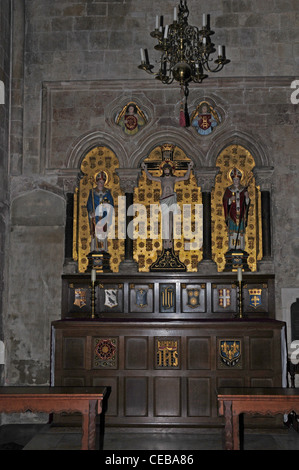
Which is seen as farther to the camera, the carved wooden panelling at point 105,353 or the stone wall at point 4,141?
the stone wall at point 4,141

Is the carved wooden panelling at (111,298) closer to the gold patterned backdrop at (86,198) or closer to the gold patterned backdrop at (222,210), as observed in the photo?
the gold patterned backdrop at (86,198)

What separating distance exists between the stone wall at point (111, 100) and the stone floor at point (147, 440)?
2.36 metres

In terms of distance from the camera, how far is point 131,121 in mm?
8781

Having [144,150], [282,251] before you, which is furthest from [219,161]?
[282,251]

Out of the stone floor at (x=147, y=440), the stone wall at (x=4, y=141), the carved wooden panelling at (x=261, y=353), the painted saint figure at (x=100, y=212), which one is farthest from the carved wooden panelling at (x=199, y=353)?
the stone wall at (x=4, y=141)

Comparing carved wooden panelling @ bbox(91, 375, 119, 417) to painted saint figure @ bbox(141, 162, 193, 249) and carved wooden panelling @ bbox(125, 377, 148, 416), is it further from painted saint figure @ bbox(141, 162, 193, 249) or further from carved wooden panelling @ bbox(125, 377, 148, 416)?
painted saint figure @ bbox(141, 162, 193, 249)

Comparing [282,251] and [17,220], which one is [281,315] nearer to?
[282,251]

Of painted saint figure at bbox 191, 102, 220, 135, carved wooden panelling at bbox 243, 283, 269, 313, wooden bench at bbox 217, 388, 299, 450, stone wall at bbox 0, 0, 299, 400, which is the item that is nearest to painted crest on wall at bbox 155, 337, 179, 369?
carved wooden panelling at bbox 243, 283, 269, 313

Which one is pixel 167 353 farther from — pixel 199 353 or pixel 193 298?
pixel 193 298

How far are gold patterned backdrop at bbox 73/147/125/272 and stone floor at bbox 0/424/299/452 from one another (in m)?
2.65

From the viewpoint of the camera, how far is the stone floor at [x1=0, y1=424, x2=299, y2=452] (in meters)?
6.26

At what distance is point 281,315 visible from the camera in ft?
26.9

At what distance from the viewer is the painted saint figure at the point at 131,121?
8.77m
